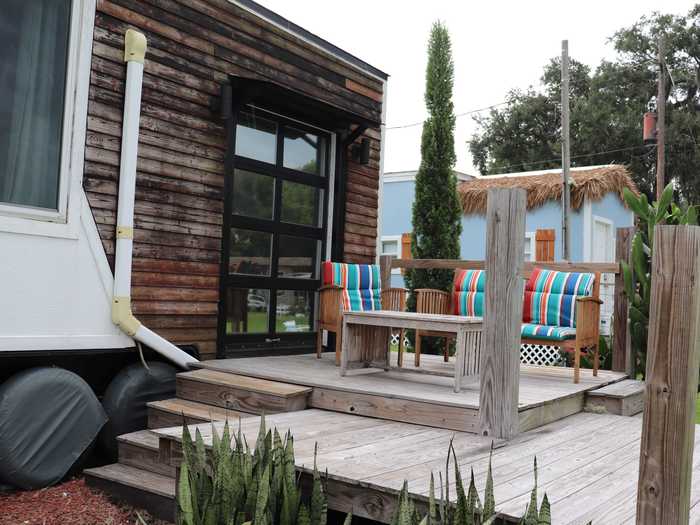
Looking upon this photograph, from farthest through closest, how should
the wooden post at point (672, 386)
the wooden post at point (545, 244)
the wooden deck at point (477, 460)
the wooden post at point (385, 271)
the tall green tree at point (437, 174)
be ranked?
the wooden post at point (545, 244)
the tall green tree at point (437, 174)
the wooden post at point (385, 271)
the wooden deck at point (477, 460)
the wooden post at point (672, 386)

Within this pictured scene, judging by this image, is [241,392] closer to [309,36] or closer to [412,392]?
[412,392]

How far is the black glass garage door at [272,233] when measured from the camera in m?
5.22

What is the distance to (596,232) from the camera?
12.1m

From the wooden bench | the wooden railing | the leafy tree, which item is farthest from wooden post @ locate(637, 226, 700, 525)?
the leafy tree

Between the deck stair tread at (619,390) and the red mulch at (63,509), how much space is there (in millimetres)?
2869

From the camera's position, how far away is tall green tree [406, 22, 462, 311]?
30.2ft

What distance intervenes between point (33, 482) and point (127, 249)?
4.84 ft

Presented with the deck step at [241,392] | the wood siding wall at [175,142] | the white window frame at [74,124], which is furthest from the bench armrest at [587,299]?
the white window frame at [74,124]

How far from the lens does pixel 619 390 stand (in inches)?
177

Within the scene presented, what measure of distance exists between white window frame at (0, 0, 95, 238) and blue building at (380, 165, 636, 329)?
25.8 ft

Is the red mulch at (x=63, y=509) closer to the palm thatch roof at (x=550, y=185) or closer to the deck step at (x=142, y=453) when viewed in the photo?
the deck step at (x=142, y=453)

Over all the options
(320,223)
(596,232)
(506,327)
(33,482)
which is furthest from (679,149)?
(33,482)

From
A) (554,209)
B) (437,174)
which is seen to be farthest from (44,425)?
(554,209)

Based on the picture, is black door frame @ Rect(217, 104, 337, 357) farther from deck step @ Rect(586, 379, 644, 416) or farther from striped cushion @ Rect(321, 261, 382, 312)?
deck step @ Rect(586, 379, 644, 416)
